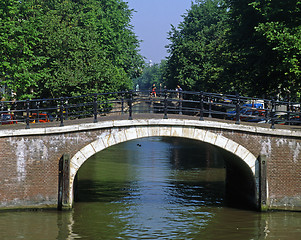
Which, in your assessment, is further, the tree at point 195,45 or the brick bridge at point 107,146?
the tree at point 195,45

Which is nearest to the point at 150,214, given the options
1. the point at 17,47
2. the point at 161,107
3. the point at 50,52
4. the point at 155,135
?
the point at 155,135

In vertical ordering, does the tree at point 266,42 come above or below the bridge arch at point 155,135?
above

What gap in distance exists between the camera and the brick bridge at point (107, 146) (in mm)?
18375

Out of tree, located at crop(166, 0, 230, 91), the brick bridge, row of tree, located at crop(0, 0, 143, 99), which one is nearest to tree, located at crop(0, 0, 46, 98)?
row of tree, located at crop(0, 0, 143, 99)

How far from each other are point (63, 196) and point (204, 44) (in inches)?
1534

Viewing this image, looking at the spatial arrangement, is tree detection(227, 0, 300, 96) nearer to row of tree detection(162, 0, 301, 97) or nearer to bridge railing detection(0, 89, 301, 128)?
row of tree detection(162, 0, 301, 97)

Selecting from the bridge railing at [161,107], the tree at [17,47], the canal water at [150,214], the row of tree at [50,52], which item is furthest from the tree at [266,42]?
the tree at [17,47]

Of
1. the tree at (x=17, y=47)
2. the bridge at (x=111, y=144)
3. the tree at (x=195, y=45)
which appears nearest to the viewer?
the bridge at (x=111, y=144)

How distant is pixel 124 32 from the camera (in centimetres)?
5603

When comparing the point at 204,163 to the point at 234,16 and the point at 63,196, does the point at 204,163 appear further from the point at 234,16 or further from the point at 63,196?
the point at 63,196

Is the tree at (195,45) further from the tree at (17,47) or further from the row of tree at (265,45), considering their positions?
the tree at (17,47)

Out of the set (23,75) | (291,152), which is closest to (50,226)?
(291,152)

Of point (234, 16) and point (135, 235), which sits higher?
point (234, 16)

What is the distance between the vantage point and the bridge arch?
18.7 meters
